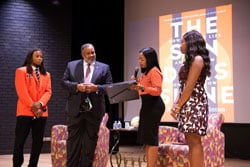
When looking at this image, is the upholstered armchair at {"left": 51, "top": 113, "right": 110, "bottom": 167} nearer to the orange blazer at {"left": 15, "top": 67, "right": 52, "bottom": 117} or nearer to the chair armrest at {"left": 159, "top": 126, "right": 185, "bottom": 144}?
the orange blazer at {"left": 15, "top": 67, "right": 52, "bottom": 117}

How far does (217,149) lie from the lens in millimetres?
4113

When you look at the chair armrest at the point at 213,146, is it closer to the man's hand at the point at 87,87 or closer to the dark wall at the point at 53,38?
the man's hand at the point at 87,87

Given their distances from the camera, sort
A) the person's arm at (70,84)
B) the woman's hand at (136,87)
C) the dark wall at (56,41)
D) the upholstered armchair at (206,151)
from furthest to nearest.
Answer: the dark wall at (56,41) < the person's arm at (70,84) < the upholstered armchair at (206,151) < the woman's hand at (136,87)

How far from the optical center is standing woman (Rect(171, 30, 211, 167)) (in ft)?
10.6

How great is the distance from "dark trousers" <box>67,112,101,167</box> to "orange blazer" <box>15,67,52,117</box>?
19.6 inches

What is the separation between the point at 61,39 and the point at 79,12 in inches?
31.8

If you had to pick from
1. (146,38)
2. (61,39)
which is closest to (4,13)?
(61,39)

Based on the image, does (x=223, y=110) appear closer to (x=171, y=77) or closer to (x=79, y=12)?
(x=171, y=77)

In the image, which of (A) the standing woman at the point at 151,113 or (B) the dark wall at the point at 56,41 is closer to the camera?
(A) the standing woman at the point at 151,113

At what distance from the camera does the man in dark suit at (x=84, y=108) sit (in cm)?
413

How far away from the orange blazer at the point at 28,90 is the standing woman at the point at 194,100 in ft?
5.88

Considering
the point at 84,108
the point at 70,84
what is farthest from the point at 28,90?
the point at 84,108

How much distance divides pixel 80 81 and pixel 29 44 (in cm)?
412

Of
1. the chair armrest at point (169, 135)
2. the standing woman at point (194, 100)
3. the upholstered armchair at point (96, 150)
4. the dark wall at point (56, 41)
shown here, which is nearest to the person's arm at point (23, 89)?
the upholstered armchair at point (96, 150)
